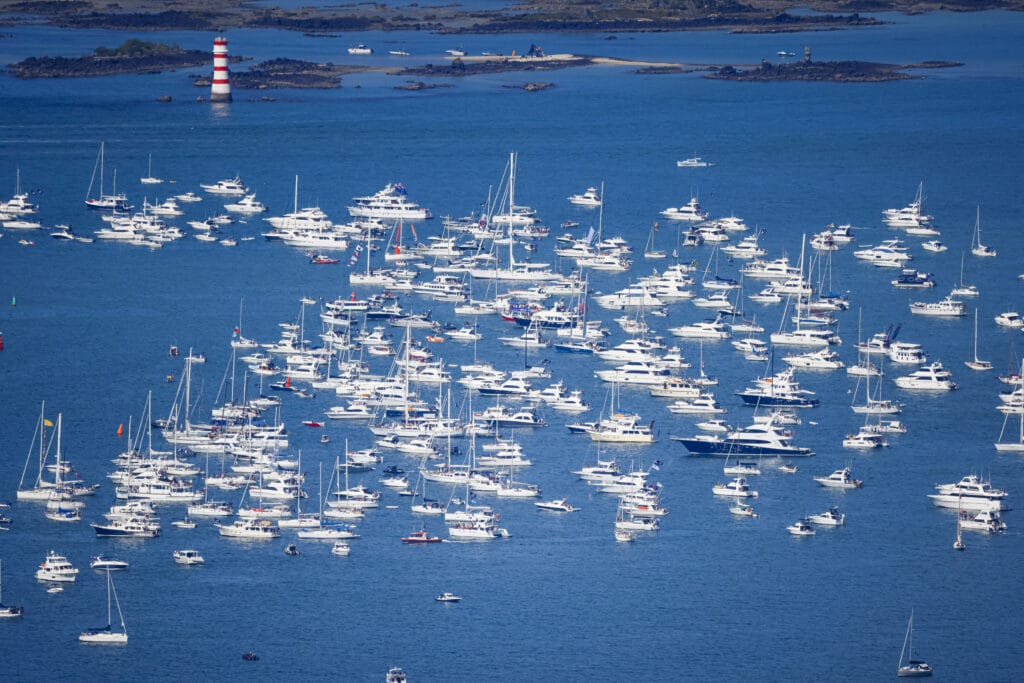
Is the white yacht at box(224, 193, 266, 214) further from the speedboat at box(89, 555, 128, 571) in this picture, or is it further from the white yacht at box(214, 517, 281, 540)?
the speedboat at box(89, 555, 128, 571)

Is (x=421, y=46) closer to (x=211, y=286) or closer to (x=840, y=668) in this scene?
(x=211, y=286)

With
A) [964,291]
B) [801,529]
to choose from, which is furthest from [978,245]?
[801,529]

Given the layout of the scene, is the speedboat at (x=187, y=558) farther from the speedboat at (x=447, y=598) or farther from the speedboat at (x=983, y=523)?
the speedboat at (x=983, y=523)

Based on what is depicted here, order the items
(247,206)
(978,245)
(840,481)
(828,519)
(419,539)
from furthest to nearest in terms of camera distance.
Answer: (247,206) < (978,245) < (840,481) < (828,519) < (419,539)

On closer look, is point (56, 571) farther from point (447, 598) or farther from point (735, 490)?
point (735, 490)

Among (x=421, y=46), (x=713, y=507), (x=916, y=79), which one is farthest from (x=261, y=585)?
(x=421, y=46)
